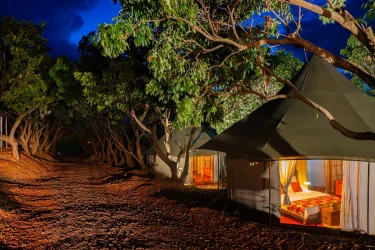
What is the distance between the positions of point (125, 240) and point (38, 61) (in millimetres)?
11834

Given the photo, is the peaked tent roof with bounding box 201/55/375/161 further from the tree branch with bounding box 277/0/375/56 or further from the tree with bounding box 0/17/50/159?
the tree with bounding box 0/17/50/159

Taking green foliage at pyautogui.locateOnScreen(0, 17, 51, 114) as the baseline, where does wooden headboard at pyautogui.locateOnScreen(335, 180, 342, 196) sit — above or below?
below

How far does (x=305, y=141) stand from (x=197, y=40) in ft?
12.3

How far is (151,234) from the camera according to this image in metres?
5.81

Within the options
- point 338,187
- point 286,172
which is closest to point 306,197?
point 286,172

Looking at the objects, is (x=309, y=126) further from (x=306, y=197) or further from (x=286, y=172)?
(x=306, y=197)

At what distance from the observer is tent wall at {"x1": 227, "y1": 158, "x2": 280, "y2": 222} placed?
754 centimetres

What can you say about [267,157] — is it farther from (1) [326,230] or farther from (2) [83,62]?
(2) [83,62]

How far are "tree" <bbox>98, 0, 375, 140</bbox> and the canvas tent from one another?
1.56 metres

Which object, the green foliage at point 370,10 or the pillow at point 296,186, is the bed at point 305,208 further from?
the green foliage at point 370,10

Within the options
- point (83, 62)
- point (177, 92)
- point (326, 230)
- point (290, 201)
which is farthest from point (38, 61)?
point (326, 230)

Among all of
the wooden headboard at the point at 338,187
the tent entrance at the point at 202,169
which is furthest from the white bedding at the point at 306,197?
the tent entrance at the point at 202,169

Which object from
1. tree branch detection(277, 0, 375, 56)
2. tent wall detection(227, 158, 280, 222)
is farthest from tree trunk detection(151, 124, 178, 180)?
tree branch detection(277, 0, 375, 56)

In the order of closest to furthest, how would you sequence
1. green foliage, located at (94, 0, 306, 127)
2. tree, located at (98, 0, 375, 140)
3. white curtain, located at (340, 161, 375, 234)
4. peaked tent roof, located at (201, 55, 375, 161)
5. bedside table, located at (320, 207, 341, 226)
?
tree, located at (98, 0, 375, 140), green foliage, located at (94, 0, 306, 127), peaked tent roof, located at (201, 55, 375, 161), white curtain, located at (340, 161, 375, 234), bedside table, located at (320, 207, 341, 226)
